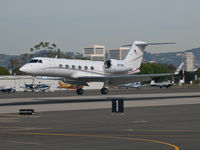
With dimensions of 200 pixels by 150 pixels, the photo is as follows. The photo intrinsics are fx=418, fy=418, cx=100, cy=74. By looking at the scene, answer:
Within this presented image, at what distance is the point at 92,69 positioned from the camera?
177ft

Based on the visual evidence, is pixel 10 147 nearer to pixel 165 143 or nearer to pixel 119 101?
pixel 165 143

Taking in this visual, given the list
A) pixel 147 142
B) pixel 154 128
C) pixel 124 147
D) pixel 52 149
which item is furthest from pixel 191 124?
pixel 52 149

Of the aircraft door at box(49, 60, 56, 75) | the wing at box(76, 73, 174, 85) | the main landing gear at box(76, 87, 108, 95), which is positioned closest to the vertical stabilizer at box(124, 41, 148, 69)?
the wing at box(76, 73, 174, 85)

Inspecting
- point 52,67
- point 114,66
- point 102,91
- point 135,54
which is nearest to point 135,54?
point 135,54

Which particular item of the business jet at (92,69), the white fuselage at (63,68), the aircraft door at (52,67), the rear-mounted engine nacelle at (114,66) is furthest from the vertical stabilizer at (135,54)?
the aircraft door at (52,67)

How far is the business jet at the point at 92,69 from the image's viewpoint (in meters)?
48.7

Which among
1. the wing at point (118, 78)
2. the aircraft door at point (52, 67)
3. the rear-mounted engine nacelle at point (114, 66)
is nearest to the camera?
the aircraft door at point (52, 67)

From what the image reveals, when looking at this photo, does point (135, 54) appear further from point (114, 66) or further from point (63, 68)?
point (63, 68)

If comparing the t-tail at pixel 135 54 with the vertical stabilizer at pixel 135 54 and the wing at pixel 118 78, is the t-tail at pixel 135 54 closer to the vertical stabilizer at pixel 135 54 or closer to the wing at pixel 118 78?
the vertical stabilizer at pixel 135 54

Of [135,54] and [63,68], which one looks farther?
[135,54]

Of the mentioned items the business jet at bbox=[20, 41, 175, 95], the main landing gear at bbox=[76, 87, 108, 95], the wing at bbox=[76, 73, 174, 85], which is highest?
the business jet at bbox=[20, 41, 175, 95]

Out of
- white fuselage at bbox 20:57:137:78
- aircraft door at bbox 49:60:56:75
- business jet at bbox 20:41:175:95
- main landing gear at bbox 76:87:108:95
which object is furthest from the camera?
main landing gear at bbox 76:87:108:95

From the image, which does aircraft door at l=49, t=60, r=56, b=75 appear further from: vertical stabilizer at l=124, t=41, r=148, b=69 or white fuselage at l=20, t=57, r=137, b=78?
vertical stabilizer at l=124, t=41, r=148, b=69

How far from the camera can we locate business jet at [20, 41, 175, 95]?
160 feet
